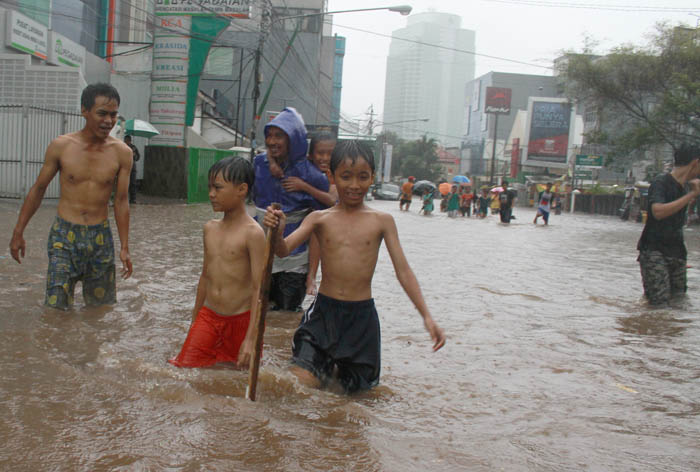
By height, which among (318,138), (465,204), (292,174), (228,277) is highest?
(318,138)

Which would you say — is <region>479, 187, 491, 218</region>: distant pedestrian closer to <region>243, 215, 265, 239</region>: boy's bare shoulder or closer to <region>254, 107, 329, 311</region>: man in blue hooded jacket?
<region>254, 107, 329, 311</region>: man in blue hooded jacket

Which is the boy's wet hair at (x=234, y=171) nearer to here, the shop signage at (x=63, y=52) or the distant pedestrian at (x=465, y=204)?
the shop signage at (x=63, y=52)

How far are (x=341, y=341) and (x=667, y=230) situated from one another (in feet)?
14.0

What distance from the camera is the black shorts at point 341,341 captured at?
11.2ft

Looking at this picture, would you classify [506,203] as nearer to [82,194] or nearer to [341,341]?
[82,194]

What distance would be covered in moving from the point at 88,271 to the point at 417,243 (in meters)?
9.57

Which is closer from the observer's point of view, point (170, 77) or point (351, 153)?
point (351, 153)

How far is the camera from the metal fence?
48.0ft

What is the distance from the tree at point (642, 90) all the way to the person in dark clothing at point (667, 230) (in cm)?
2435

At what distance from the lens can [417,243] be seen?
13828 mm

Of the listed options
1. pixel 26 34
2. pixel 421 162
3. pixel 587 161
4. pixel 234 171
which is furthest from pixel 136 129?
pixel 421 162

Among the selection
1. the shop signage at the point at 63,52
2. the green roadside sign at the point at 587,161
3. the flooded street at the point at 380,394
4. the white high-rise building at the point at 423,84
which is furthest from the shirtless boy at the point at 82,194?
the white high-rise building at the point at 423,84

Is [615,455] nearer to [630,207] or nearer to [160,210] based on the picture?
[160,210]

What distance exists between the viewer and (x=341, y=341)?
134 inches
